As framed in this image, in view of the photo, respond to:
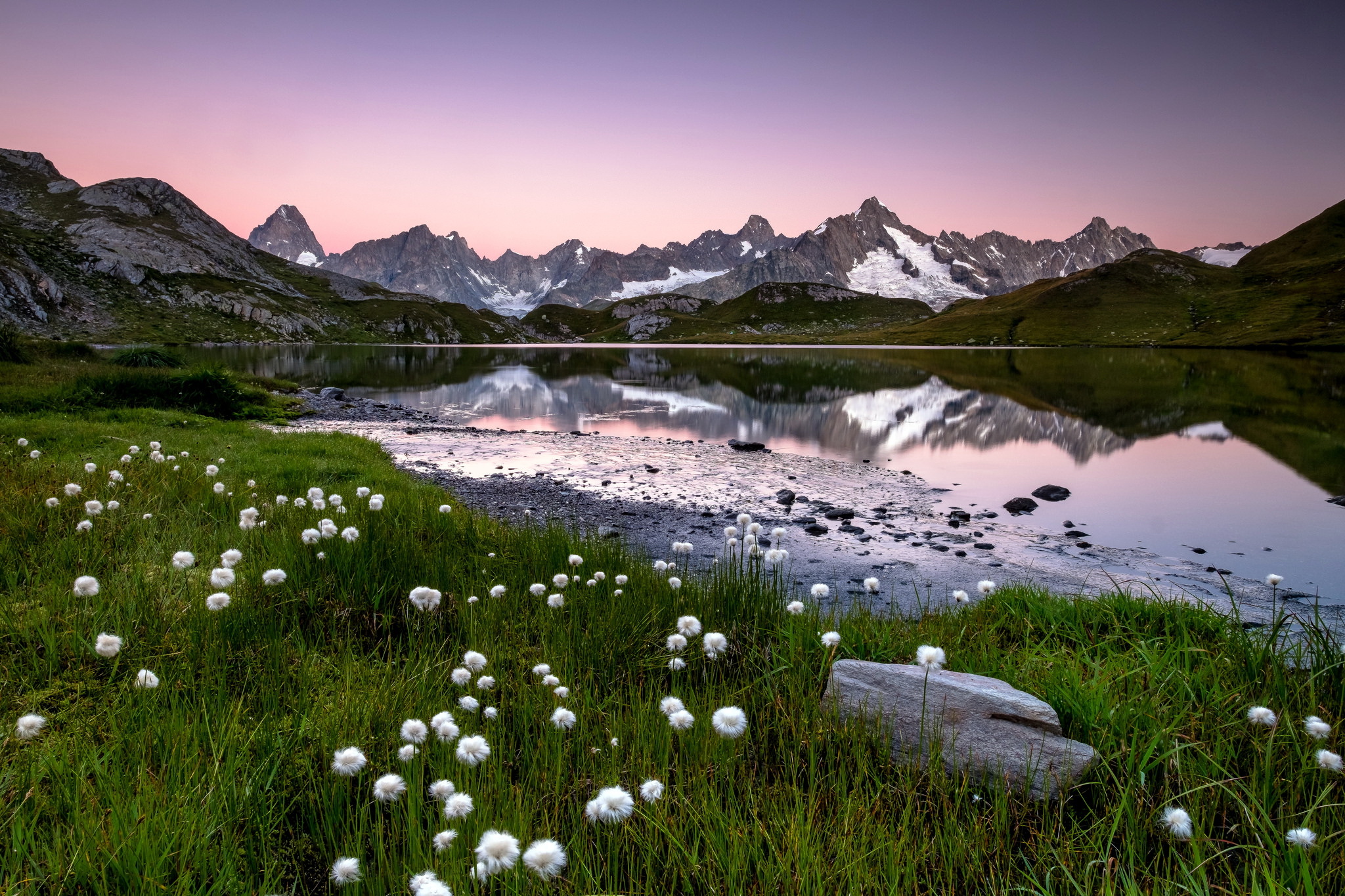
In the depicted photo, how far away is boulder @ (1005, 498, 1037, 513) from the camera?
61.5 feet

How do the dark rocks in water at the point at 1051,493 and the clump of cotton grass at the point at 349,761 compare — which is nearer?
the clump of cotton grass at the point at 349,761

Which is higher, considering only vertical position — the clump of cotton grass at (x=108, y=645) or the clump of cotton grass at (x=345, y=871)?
the clump of cotton grass at (x=108, y=645)

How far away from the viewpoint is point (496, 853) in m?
2.66

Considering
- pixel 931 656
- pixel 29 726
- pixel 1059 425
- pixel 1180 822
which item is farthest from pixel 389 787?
pixel 1059 425

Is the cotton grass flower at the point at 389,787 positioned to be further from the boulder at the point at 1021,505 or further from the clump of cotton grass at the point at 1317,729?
the boulder at the point at 1021,505

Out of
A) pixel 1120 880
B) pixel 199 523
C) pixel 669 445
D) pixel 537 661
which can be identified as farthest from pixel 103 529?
pixel 669 445

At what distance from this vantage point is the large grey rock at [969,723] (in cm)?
421

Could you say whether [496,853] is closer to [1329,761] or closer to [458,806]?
[458,806]

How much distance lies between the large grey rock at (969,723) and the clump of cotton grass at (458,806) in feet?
9.71

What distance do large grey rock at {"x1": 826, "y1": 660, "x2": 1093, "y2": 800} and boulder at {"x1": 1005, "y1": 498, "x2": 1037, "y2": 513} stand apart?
1580 centimetres

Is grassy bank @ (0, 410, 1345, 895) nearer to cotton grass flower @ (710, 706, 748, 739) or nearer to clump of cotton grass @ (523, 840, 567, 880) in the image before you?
cotton grass flower @ (710, 706, 748, 739)

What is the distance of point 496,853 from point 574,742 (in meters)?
2.03

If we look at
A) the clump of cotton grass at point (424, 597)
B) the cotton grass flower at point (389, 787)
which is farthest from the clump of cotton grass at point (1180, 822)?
the clump of cotton grass at point (424, 597)

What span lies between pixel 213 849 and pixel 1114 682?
6750 mm
